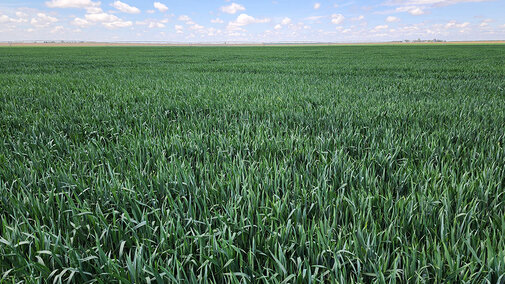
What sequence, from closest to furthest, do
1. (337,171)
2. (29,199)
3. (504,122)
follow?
(29,199)
(337,171)
(504,122)

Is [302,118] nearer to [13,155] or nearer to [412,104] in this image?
[412,104]

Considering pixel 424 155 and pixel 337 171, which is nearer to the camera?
pixel 337 171

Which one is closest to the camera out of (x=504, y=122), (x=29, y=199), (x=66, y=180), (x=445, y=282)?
(x=445, y=282)

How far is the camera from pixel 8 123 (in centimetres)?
437

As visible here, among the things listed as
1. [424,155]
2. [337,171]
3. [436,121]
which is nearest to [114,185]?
A: [337,171]

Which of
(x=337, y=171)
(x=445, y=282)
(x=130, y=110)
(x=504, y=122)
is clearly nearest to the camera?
(x=445, y=282)

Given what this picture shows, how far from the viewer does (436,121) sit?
14.1 feet

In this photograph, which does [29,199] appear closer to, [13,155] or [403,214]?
[13,155]

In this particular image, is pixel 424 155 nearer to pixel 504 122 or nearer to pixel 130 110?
pixel 504 122

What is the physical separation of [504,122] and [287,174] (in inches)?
149

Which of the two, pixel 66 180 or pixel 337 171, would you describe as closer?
pixel 66 180

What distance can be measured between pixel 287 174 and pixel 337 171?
0.48 m

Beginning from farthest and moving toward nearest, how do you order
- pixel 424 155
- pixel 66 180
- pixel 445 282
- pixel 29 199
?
pixel 424 155 < pixel 66 180 < pixel 29 199 < pixel 445 282

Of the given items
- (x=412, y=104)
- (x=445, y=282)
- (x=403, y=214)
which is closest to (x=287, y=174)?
(x=403, y=214)
